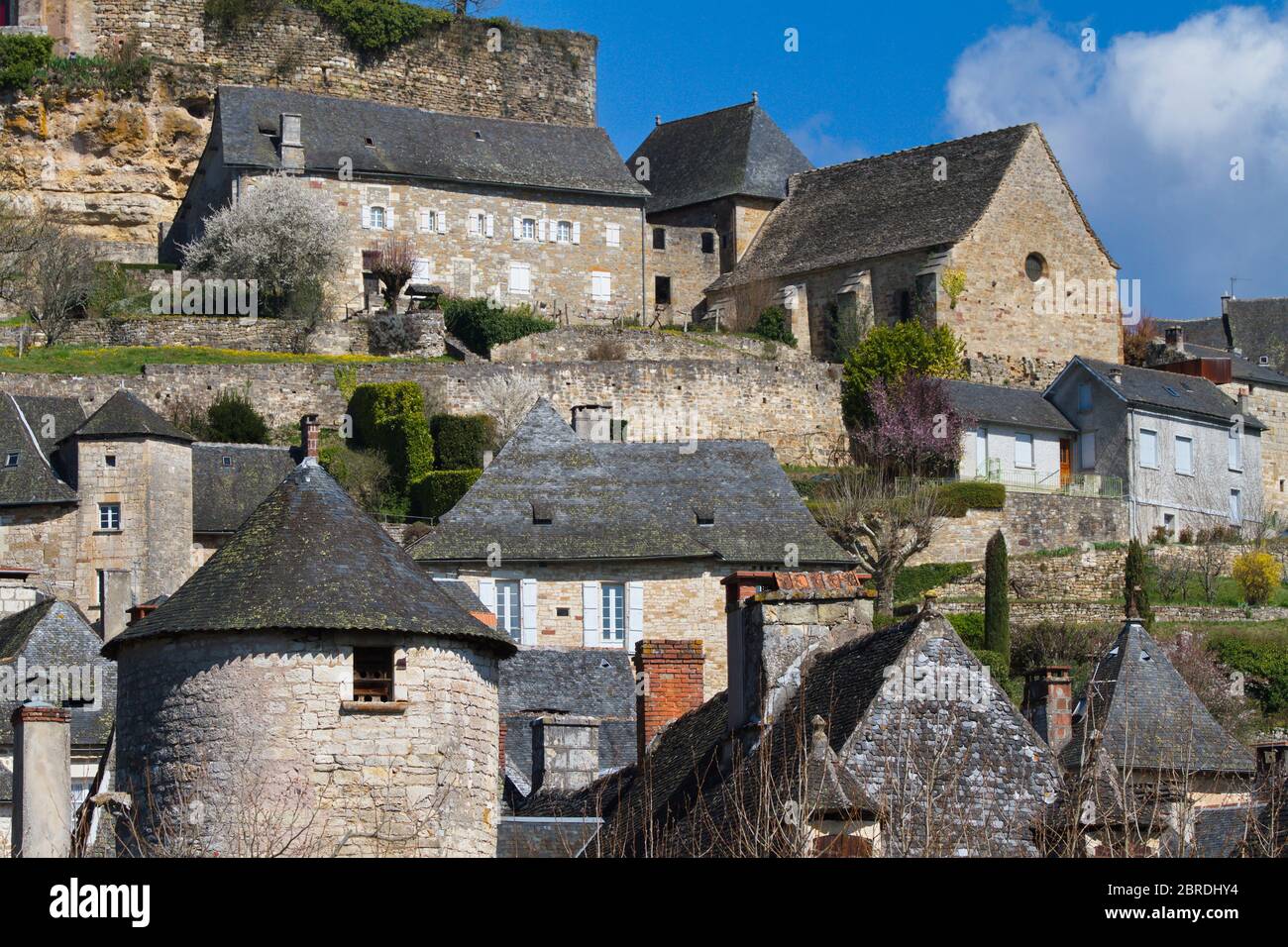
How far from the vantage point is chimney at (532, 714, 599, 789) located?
821 inches

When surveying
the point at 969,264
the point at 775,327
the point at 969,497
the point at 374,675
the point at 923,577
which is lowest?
the point at 374,675

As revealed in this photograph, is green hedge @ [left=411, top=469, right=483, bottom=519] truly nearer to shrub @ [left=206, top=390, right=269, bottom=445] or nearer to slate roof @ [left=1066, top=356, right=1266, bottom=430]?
shrub @ [left=206, top=390, right=269, bottom=445]

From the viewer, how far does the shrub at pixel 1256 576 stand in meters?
43.6

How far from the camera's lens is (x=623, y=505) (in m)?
38.5

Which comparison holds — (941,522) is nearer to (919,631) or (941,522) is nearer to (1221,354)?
(1221,354)

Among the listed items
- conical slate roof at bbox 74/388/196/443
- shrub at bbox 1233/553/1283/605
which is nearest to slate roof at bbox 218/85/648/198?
conical slate roof at bbox 74/388/196/443

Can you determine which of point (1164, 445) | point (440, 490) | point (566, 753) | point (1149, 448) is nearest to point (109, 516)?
point (440, 490)

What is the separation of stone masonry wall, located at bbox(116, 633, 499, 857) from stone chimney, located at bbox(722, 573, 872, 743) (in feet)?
6.71

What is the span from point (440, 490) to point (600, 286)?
16.4 meters

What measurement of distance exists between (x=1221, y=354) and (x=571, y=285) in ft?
52.4

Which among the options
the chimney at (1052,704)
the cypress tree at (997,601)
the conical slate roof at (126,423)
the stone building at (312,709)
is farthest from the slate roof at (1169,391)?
the stone building at (312,709)

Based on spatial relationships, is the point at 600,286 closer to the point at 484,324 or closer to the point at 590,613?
the point at 484,324

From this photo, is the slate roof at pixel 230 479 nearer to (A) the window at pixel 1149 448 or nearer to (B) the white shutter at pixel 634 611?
(B) the white shutter at pixel 634 611

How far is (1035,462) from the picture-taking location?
49438 mm
